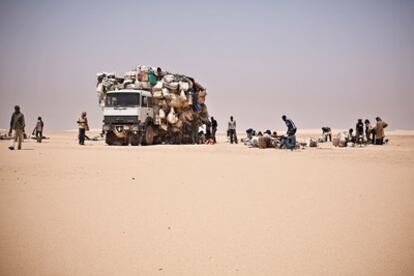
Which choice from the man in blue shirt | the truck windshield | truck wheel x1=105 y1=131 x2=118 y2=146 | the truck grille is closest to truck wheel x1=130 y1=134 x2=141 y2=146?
the truck grille

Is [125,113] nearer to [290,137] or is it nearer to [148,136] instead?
[148,136]

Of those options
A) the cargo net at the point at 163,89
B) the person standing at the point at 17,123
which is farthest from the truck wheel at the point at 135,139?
the person standing at the point at 17,123

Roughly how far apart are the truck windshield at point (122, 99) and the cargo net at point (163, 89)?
2.55 metres

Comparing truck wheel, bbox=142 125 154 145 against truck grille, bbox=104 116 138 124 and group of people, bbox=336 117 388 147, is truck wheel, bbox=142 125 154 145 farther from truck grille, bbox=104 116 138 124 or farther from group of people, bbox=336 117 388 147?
group of people, bbox=336 117 388 147

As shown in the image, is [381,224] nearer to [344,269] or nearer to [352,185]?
[344,269]

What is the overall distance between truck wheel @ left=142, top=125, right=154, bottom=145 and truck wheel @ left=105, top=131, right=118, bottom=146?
1.75 m

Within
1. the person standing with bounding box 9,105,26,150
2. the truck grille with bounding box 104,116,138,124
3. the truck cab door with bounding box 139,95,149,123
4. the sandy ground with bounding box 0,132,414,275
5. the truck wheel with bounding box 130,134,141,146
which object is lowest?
the sandy ground with bounding box 0,132,414,275

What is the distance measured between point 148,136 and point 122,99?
2.76 metres

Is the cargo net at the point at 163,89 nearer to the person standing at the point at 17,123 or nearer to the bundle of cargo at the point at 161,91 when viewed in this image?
the bundle of cargo at the point at 161,91

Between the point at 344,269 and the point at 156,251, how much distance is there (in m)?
1.92

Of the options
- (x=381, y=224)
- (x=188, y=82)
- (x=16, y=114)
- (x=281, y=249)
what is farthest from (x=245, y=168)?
(x=188, y=82)

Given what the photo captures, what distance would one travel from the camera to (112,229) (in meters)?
5.23

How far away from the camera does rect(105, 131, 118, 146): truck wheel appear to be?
24359 mm

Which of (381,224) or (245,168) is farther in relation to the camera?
(245,168)
